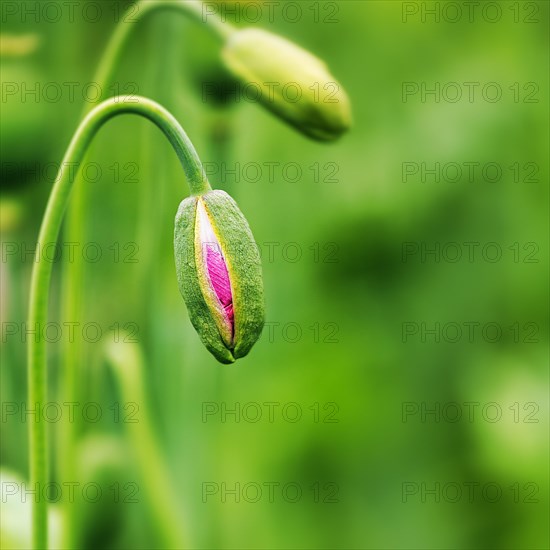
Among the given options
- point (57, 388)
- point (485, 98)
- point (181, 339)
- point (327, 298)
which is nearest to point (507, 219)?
point (485, 98)

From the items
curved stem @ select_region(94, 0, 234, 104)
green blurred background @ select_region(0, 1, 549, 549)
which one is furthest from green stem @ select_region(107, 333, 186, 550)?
curved stem @ select_region(94, 0, 234, 104)

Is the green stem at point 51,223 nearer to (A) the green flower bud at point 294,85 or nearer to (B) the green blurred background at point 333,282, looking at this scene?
(A) the green flower bud at point 294,85

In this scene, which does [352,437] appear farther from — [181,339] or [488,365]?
[181,339]

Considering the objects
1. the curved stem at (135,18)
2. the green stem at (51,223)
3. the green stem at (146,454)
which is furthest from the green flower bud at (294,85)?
the green stem at (146,454)

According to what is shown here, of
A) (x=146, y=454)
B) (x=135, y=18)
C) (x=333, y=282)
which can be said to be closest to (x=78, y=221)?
(x=135, y=18)

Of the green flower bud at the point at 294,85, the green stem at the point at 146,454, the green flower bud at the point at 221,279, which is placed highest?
the green flower bud at the point at 294,85

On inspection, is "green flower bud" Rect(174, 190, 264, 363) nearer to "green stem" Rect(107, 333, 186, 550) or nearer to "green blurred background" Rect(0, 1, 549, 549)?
"green stem" Rect(107, 333, 186, 550)
